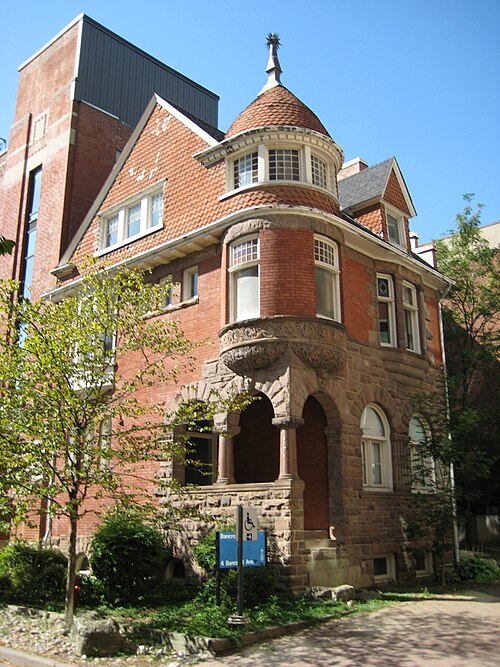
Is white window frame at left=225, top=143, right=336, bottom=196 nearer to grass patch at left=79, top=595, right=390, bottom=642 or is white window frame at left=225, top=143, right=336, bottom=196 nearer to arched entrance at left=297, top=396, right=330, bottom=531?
arched entrance at left=297, top=396, right=330, bottom=531

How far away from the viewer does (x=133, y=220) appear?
74.2 feet

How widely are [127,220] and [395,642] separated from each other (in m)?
16.2

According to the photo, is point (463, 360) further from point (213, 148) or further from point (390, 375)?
point (213, 148)

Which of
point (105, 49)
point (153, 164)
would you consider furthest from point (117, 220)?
point (105, 49)

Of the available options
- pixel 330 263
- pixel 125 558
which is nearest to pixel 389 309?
pixel 330 263

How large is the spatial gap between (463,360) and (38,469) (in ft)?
56.6

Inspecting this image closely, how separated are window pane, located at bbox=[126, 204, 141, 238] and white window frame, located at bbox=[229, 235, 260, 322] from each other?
5.98 metres

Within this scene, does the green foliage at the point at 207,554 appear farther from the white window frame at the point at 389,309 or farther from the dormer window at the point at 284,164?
the dormer window at the point at 284,164

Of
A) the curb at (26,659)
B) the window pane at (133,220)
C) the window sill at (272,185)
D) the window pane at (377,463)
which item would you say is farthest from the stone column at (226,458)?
the window pane at (133,220)

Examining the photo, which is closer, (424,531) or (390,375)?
(424,531)

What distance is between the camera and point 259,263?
16.7 m

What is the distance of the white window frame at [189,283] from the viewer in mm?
19375

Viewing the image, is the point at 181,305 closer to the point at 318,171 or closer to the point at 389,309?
the point at 318,171

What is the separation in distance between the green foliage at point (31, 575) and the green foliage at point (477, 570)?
424 inches
